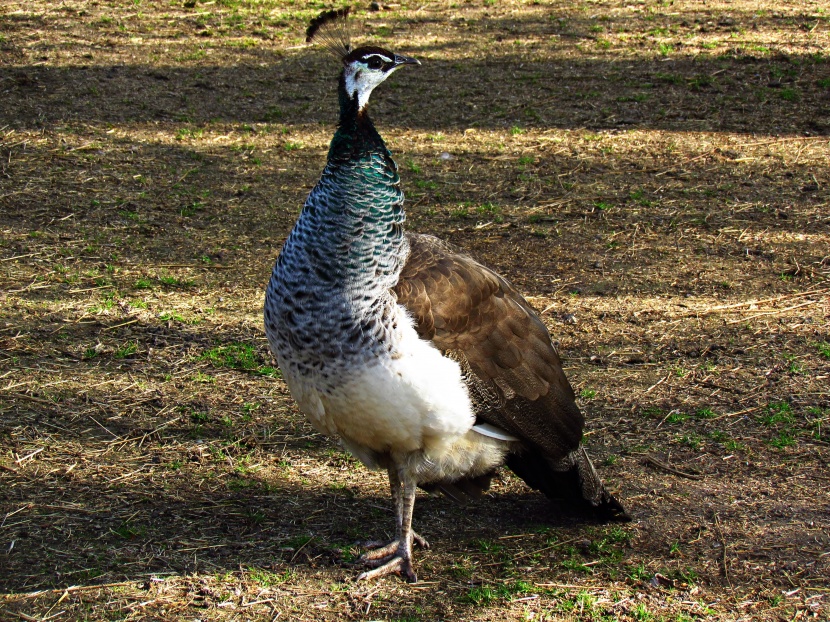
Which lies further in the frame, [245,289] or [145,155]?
[145,155]

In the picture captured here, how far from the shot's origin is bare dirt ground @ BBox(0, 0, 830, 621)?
13.6ft

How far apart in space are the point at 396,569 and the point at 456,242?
11.2 feet

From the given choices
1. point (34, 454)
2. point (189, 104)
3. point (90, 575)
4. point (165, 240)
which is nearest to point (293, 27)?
point (189, 104)

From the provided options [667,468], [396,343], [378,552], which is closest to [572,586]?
[378,552]

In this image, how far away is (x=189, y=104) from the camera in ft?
31.0

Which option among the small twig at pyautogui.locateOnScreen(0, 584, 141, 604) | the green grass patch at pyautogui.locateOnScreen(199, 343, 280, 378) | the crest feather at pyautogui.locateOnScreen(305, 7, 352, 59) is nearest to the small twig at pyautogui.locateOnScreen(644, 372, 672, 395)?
the green grass patch at pyautogui.locateOnScreen(199, 343, 280, 378)

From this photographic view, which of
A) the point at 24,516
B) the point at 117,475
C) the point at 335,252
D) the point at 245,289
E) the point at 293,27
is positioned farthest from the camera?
the point at 293,27

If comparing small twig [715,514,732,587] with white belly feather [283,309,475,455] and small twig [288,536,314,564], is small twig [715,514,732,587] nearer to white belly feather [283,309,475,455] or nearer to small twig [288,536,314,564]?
white belly feather [283,309,475,455]

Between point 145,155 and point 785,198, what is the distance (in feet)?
17.9

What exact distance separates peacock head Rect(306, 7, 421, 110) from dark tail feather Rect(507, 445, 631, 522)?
1.79 metres

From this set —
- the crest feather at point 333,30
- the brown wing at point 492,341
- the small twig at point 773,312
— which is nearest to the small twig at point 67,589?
the brown wing at point 492,341

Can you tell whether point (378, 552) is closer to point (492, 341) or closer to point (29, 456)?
point (492, 341)

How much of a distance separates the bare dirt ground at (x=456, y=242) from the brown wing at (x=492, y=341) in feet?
1.93

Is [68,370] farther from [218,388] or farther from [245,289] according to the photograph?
[245,289]
